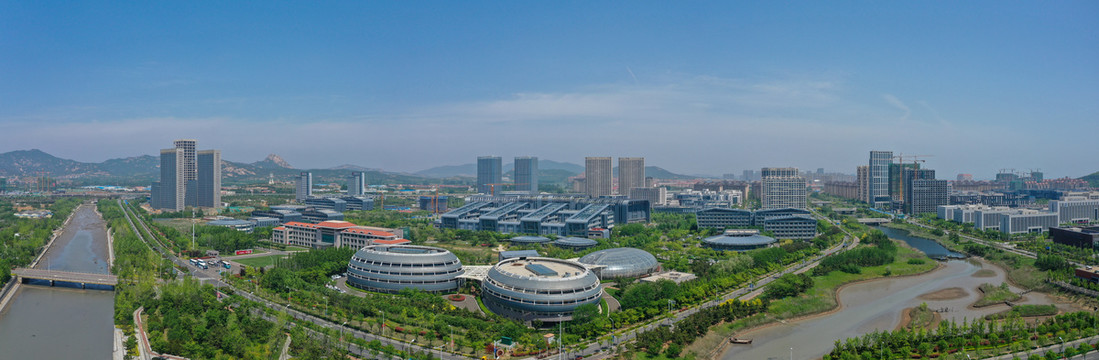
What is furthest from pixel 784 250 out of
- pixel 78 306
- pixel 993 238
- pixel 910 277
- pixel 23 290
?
pixel 23 290

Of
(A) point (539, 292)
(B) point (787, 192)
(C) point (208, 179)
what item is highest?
(C) point (208, 179)

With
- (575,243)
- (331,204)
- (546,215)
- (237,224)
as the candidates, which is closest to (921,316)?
(575,243)

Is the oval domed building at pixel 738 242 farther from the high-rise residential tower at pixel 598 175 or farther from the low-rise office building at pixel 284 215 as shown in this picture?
the high-rise residential tower at pixel 598 175

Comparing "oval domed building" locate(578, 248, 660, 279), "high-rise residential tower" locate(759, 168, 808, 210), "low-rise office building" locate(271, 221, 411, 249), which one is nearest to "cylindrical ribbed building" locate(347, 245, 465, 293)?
"oval domed building" locate(578, 248, 660, 279)

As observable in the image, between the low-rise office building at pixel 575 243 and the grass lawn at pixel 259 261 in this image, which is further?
the low-rise office building at pixel 575 243

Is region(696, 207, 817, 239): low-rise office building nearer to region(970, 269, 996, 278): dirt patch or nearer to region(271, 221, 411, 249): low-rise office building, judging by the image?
region(970, 269, 996, 278): dirt patch

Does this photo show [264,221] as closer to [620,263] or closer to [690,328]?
[620,263]

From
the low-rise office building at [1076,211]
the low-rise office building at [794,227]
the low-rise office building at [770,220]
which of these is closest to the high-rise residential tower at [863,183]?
the low-rise office building at [1076,211]
